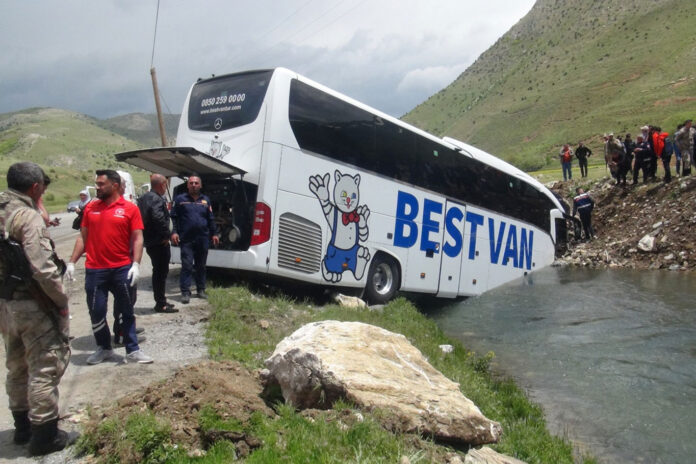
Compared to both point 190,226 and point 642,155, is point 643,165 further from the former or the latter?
point 190,226

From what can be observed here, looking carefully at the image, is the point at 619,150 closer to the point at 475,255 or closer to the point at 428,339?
the point at 475,255

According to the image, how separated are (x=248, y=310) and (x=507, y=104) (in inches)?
3008

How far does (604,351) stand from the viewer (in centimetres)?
861

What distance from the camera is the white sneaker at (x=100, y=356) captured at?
19.1 feet

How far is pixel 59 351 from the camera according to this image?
4020 millimetres

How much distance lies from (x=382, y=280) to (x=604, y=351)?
410 cm

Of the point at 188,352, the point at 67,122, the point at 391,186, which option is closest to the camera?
the point at 188,352

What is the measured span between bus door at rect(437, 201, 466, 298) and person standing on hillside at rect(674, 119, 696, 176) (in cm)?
855

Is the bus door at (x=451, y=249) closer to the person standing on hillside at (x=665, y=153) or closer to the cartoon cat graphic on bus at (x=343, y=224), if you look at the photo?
the cartoon cat graphic on bus at (x=343, y=224)

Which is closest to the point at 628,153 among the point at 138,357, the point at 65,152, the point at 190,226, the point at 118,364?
the point at 190,226

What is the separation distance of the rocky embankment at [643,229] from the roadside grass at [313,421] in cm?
943

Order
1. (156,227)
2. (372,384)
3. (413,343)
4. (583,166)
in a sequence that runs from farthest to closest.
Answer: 1. (583,166)
2. (413,343)
3. (156,227)
4. (372,384)

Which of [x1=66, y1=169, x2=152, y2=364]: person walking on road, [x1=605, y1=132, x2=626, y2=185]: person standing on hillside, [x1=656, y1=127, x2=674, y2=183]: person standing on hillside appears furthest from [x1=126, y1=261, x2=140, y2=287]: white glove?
[x1=605, y1=132, x2=626, y2=185]: person standing on hillside

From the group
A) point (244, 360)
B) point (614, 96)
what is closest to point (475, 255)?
point (244, 360)
